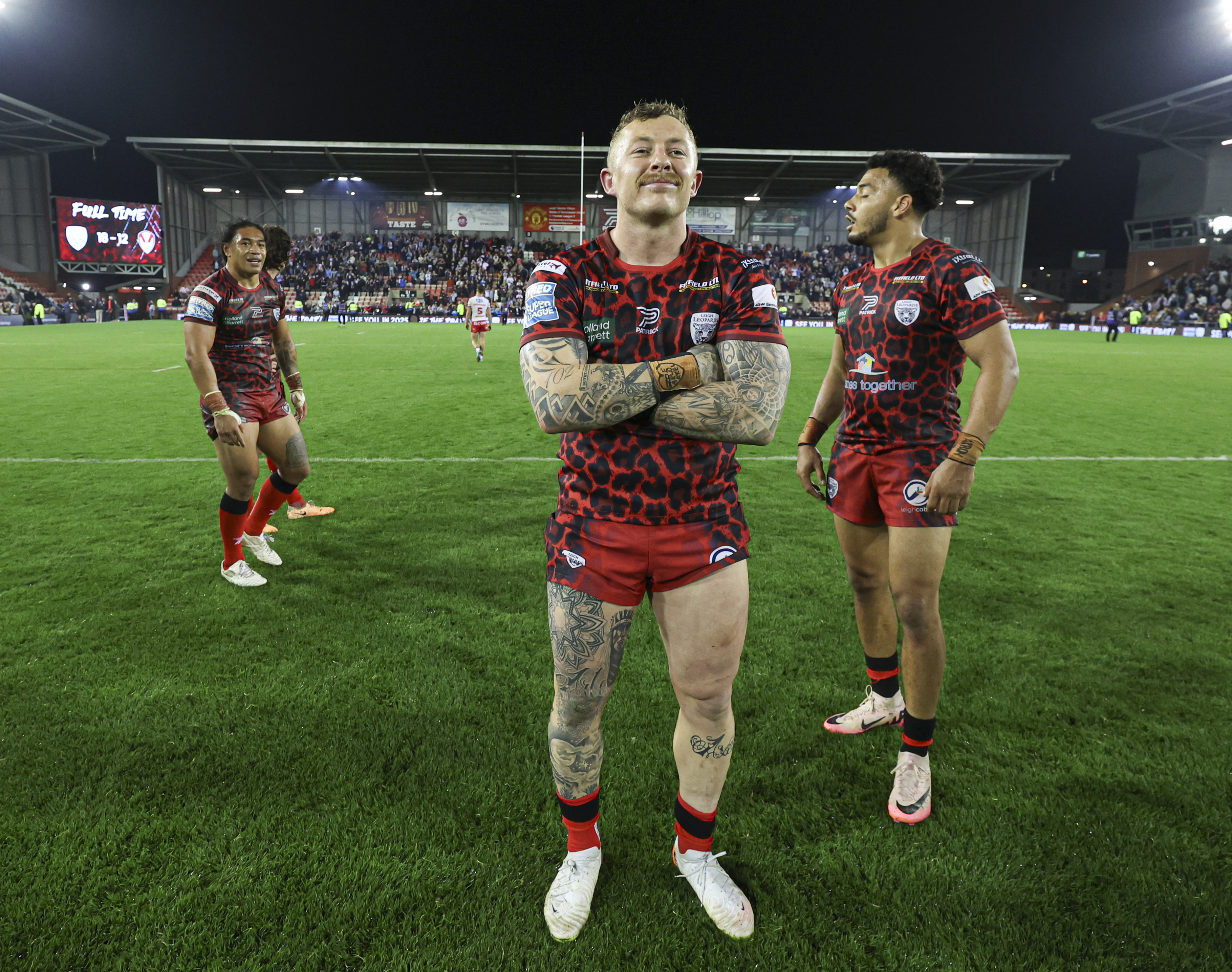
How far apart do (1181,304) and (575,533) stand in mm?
54216

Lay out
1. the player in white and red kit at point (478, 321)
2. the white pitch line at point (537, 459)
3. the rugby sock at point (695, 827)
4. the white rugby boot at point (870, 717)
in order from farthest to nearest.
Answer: the player in white and red kit at point (478, 321), the white pitch line at point (537, 459), the white rugby boot at point (870, 717), the rugby sock at point (695, 827)

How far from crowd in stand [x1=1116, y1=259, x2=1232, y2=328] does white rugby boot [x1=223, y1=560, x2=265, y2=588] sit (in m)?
44.9

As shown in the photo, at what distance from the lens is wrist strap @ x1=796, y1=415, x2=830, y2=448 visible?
10.6 ft

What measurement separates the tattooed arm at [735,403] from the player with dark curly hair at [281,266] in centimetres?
401

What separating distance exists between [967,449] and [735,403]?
3.87 ft

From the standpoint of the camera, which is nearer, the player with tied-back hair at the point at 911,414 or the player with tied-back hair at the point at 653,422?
the player with tied-back hair at the point at 653,422

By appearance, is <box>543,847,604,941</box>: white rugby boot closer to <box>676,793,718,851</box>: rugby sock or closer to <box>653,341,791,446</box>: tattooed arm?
<box>676,793,718,851</box>: rugby sock

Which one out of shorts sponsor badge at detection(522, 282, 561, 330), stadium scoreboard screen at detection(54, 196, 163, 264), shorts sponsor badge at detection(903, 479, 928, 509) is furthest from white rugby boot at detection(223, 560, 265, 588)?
stadium scoreboard screen at detection(54, 196, 163, 264)

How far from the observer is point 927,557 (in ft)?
8.70

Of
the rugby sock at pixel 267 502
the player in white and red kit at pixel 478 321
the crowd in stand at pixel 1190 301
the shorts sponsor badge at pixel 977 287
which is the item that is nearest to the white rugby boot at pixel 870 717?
the shorts sponsor badge at pixel 977 287

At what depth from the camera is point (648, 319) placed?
1.97m

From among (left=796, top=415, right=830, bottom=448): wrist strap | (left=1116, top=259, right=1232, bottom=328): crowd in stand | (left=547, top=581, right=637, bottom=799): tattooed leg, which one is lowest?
(left=547, top=581, right=637, bottom=799): tattooed leg

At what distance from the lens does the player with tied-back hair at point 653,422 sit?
1867mm

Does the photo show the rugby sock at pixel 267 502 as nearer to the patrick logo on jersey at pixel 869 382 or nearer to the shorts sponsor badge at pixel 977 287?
the patrick logo on jersey at pixel 869 382
